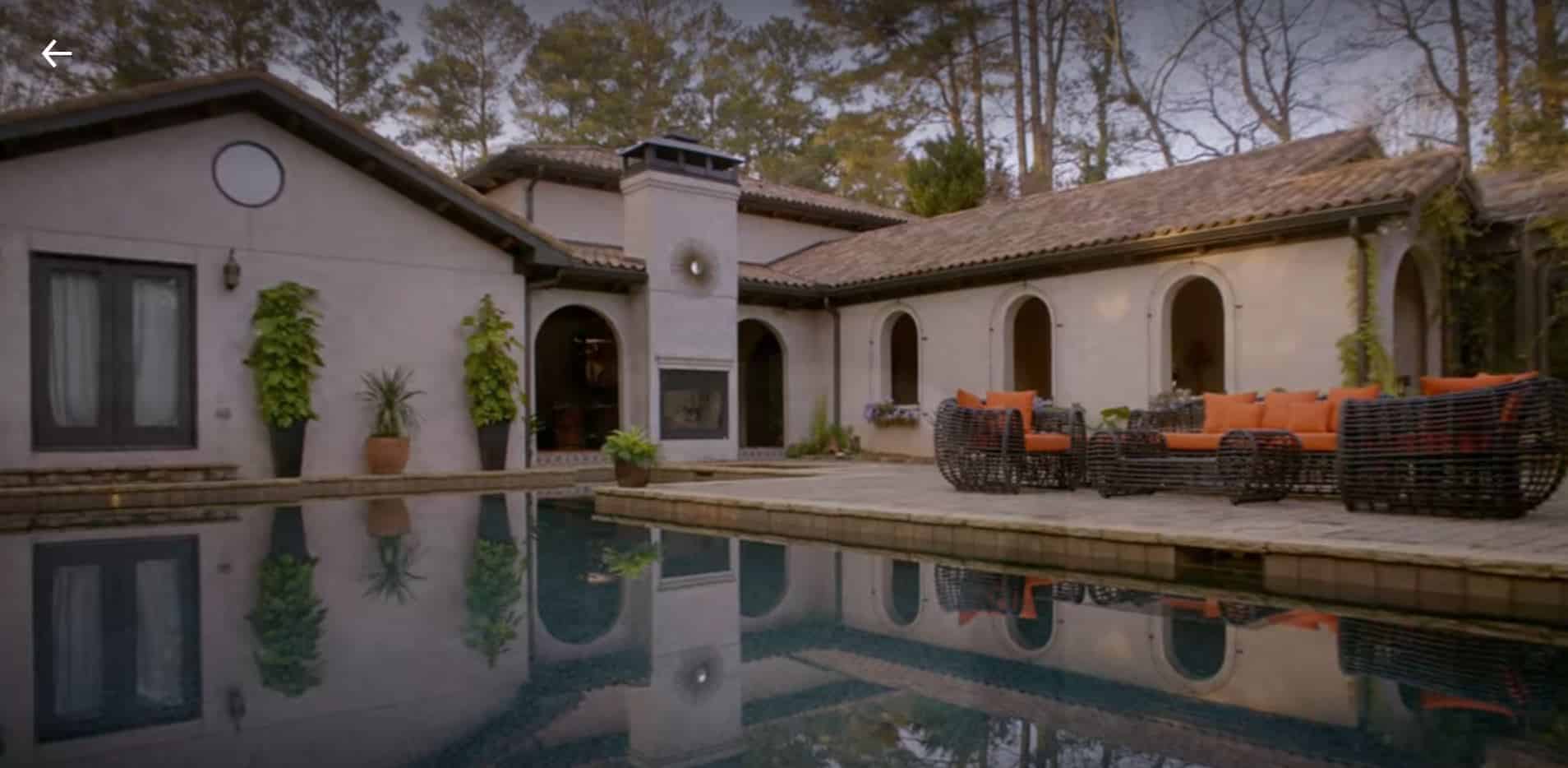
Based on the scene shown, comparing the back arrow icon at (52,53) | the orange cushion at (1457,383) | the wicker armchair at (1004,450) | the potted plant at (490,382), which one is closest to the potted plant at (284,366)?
the potted plant at (490,382)

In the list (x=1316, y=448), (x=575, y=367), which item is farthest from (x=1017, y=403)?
(x=575, y=367)

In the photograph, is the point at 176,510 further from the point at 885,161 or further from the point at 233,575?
the point at 885,161

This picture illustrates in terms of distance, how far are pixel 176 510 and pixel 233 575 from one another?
179 inches

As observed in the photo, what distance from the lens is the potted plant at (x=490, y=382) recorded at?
12.6m

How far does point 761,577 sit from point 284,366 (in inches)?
296

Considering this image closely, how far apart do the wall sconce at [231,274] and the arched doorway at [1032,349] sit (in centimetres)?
1213

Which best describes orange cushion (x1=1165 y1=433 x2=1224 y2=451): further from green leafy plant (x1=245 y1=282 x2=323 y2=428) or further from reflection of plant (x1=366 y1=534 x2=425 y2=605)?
green leafy plant (x1=245 y1=282 x2=323 y2=428)

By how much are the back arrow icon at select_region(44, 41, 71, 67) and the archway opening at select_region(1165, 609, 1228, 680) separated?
2195cm

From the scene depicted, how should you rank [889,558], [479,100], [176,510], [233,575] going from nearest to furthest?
[233,575], [889,558], [176,510], [479,100]

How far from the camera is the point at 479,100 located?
25.2 meters

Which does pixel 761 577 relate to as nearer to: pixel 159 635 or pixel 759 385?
pixel 159 635

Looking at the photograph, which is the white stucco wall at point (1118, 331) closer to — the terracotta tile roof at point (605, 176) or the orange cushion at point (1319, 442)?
the terracotta tile roof at point (605, 176)

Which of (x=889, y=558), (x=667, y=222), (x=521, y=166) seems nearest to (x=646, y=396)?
(x=667, y=222)

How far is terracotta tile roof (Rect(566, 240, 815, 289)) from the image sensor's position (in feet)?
46.8
